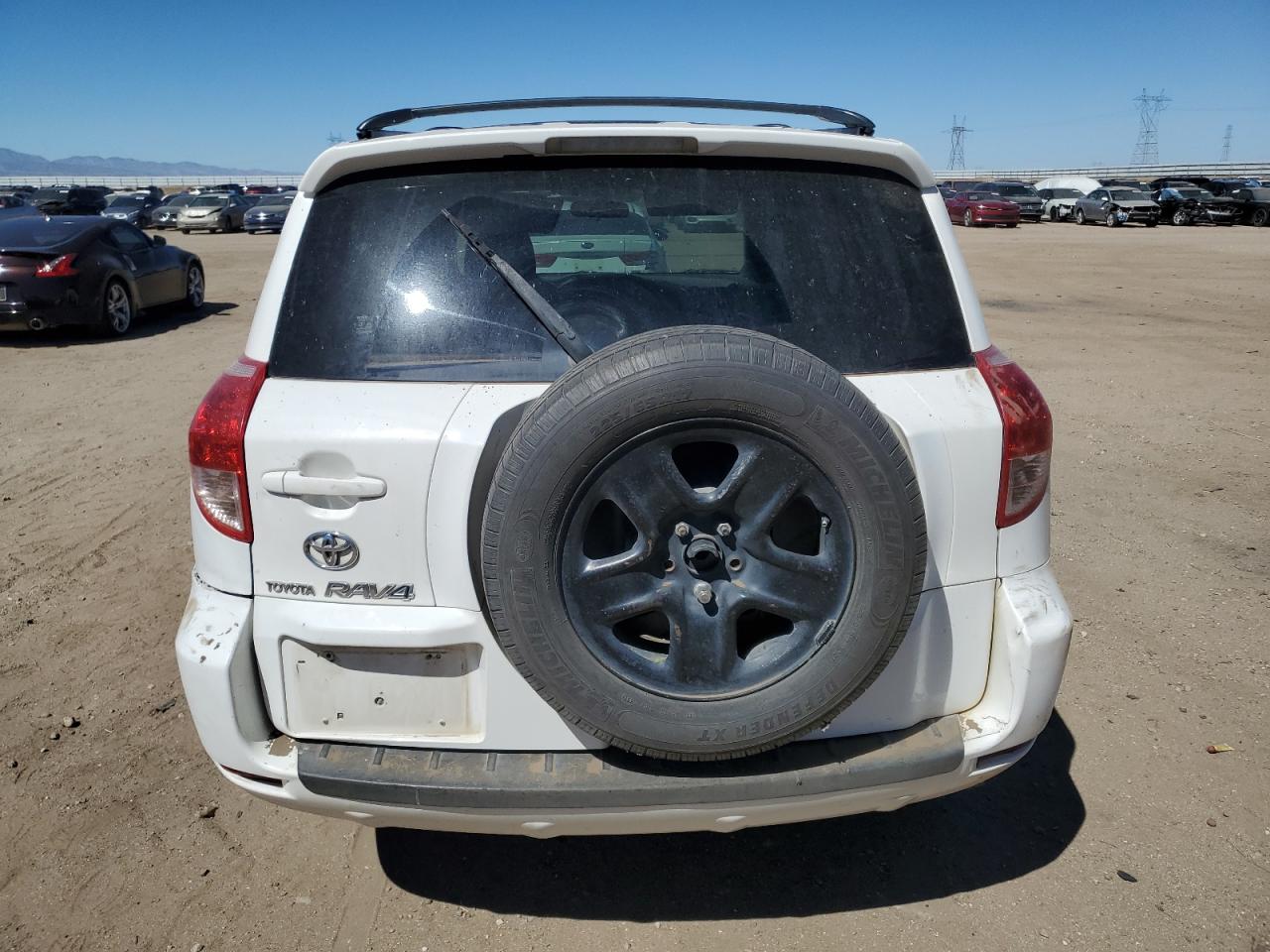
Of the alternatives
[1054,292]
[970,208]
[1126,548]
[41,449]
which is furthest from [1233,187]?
[41,449]

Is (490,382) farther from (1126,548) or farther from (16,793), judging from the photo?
(1126,548)

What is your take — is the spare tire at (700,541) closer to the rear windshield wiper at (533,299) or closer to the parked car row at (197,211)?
the rear windshield wiper at (533,299)

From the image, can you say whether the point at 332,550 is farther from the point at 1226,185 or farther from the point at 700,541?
the point at 1226,185

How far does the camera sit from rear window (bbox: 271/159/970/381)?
231 cm

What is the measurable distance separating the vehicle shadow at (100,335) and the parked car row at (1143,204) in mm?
27296

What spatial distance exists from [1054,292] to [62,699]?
16175 millimetres

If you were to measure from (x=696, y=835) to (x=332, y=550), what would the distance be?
1.55 m

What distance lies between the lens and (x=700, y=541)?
201 cm

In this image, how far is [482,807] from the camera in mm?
2152

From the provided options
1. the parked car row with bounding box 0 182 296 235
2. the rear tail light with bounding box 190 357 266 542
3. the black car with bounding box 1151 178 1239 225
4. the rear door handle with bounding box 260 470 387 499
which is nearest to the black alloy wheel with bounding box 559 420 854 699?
the rear door handle with bounding box 260 470 387 499

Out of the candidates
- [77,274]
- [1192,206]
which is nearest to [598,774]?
[77,274]

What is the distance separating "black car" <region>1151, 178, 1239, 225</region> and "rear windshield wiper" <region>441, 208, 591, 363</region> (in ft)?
133

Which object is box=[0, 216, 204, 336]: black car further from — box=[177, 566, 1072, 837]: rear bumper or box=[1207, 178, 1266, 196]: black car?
box=[1207, 178, 1266, 196]: black car

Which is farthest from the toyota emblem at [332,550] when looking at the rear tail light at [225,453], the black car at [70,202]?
the black car at [70,202]
